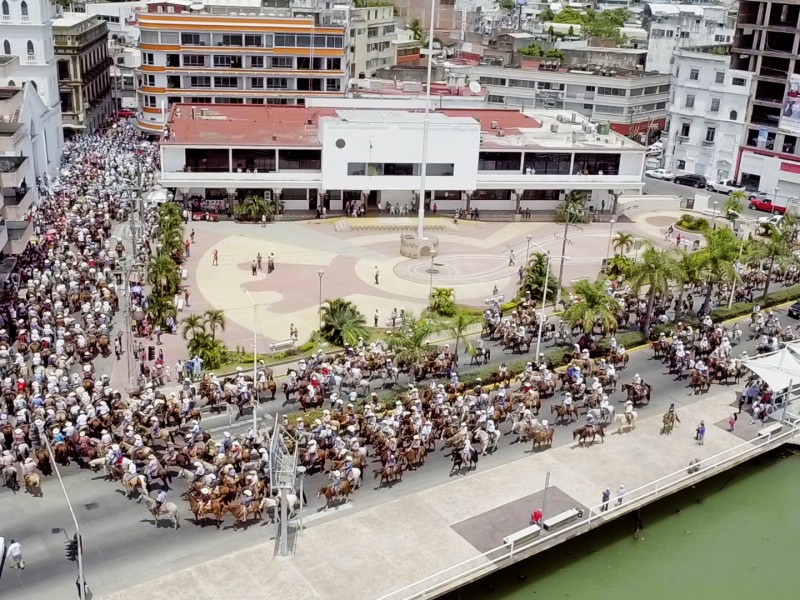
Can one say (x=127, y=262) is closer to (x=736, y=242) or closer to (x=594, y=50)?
(x=736, y=242)

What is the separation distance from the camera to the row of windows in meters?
74.0

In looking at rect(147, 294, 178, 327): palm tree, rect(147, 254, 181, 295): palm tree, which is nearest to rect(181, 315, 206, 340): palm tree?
rect(147, 294, 178, 327): palm tree

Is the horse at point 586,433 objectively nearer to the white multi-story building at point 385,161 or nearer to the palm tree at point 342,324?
the palm tree at point 342,324

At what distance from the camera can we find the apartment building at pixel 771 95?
85.8m

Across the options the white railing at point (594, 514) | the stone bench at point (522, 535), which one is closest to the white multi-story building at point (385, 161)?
the white railing at point (594, 514)

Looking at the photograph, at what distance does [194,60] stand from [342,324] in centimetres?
5860

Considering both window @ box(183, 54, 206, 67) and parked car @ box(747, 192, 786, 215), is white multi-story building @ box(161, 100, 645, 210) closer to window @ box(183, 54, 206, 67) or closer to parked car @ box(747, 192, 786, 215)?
parked car @ box(747, 192, 786, 215)

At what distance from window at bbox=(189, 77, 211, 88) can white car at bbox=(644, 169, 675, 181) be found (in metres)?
49.6

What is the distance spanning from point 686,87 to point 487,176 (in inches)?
1222

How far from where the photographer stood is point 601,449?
38656 mm

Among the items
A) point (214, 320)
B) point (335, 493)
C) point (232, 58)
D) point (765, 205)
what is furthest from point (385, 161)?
point (335, 493)

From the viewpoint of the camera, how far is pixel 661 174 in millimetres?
96812

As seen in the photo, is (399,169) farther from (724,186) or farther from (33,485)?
(33,485)

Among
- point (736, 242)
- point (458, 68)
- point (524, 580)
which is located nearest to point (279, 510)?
point (524, 580)
